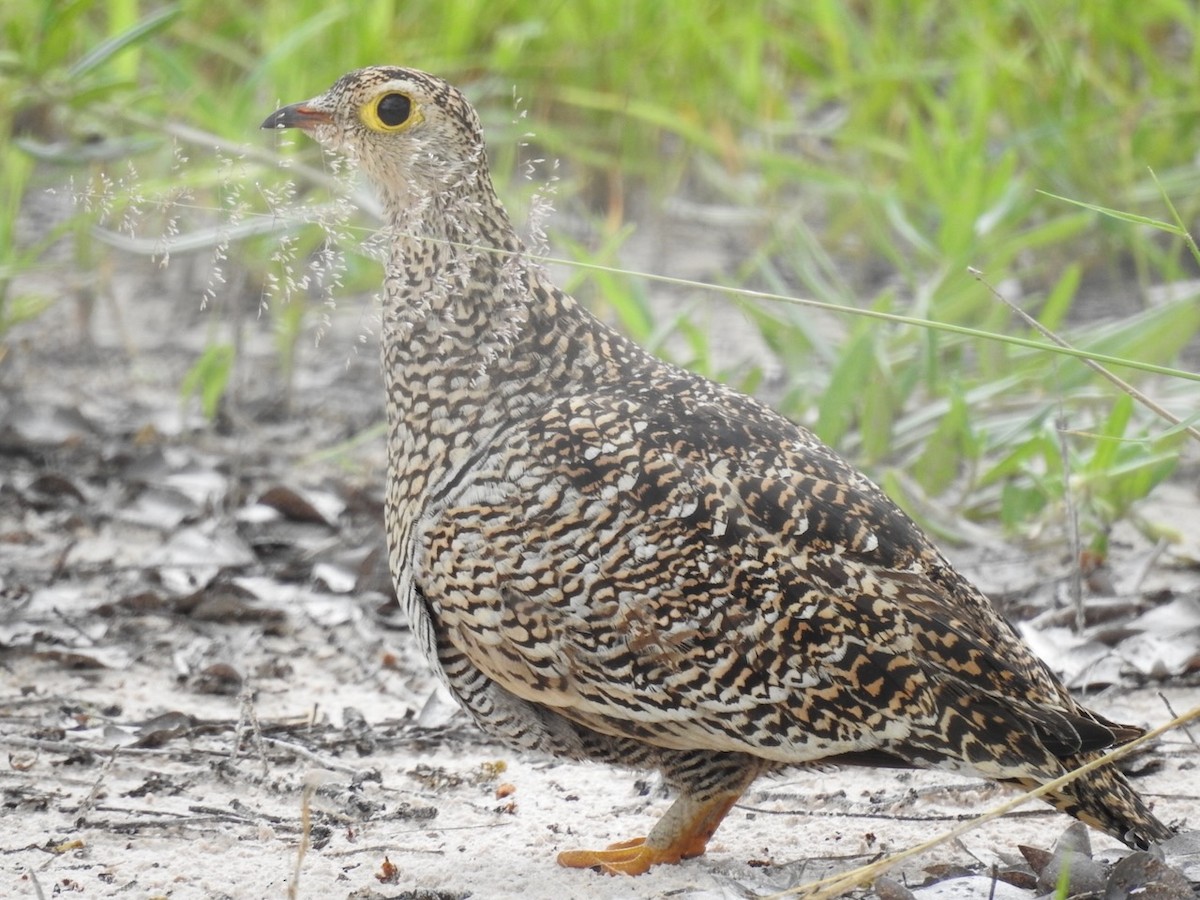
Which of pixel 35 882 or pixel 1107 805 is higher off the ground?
pixel 1107 805

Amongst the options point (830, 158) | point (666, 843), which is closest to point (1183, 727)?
point (666, 843)

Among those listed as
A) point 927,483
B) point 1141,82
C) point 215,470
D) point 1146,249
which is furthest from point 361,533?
point 1141,82

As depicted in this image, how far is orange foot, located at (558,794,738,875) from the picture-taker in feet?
11.0

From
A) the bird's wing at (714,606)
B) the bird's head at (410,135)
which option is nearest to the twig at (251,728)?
the bird's wing at (714,606)

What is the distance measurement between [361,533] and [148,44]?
1.84m

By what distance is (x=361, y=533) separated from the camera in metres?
5.30

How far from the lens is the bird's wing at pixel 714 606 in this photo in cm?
309

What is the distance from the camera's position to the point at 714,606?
3.11 m

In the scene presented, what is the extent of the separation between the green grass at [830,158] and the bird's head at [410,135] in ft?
3.75

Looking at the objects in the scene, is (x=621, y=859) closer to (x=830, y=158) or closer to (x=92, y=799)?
(x=92, y=799)

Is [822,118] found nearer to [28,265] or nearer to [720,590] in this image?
[28,265]

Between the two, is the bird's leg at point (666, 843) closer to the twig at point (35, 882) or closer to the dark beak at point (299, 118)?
the twig at point (35, 882)

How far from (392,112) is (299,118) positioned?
0.27 meters

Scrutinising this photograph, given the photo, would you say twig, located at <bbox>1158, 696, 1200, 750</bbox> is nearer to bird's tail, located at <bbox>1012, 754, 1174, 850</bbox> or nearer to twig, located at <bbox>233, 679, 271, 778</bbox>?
bird's tail, located at <bbox>1012, 754, 1174, 850</bbox>
